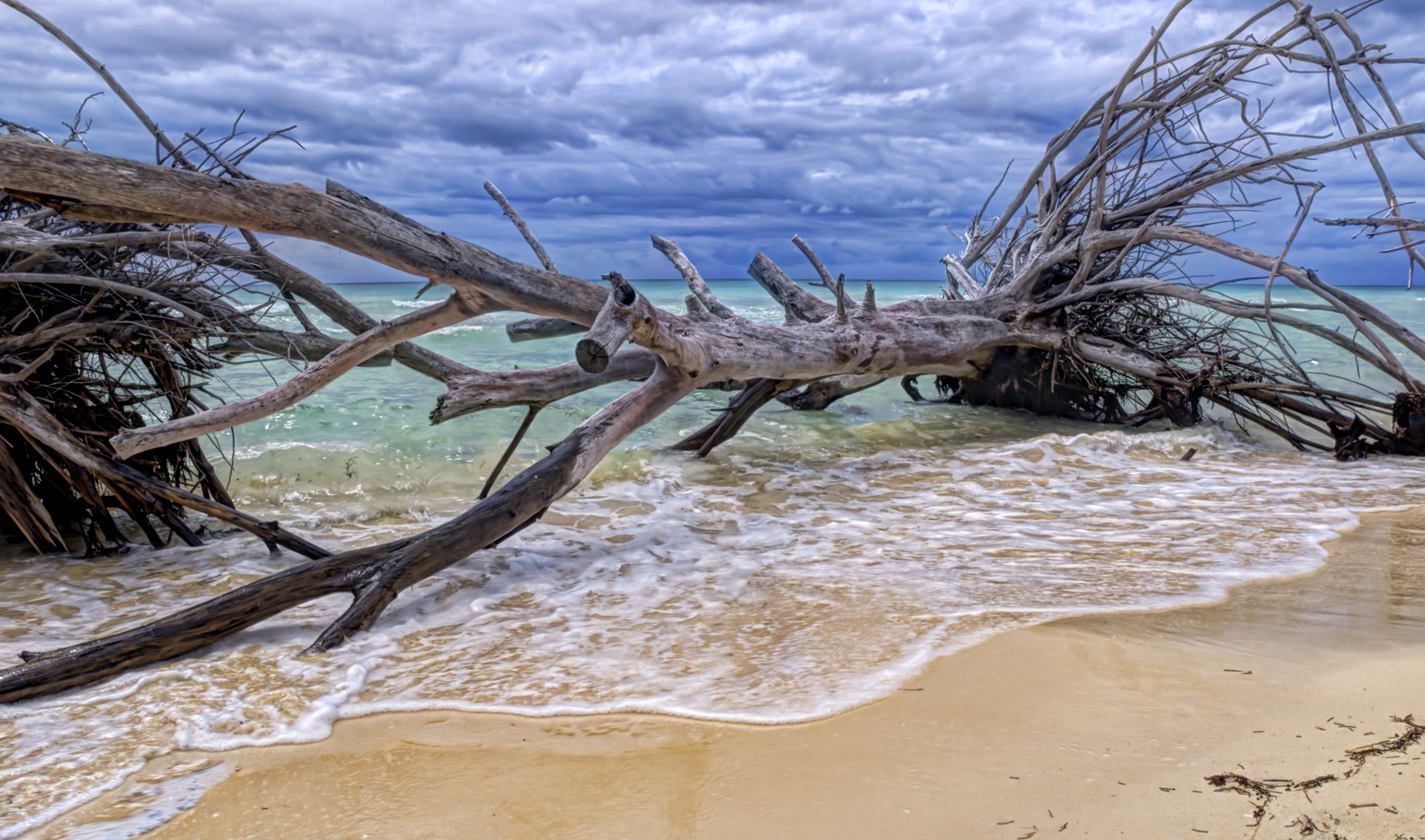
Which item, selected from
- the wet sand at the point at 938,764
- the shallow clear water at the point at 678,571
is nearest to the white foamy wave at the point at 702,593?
the shallow clear water at the point at 678,571

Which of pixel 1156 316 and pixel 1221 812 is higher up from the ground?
pixel 1156 316

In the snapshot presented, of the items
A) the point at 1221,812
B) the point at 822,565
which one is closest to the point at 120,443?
the point at 822,565

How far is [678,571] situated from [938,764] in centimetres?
183

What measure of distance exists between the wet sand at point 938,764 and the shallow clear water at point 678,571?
4.9 inches

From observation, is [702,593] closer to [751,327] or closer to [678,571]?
[678,571]

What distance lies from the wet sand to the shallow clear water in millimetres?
123

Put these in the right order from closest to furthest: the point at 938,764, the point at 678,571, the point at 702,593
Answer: the point at 938,764
the point at 702,593
the point at 678,571

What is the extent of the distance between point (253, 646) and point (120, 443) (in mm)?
927

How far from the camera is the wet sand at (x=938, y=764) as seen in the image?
64.8 inches

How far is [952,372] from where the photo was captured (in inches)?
287

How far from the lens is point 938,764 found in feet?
6.12

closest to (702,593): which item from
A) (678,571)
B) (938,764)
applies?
(678,571)

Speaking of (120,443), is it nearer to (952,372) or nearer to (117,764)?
(117,764)

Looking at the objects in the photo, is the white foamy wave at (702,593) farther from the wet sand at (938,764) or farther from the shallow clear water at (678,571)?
the wet sand at (938,764)
